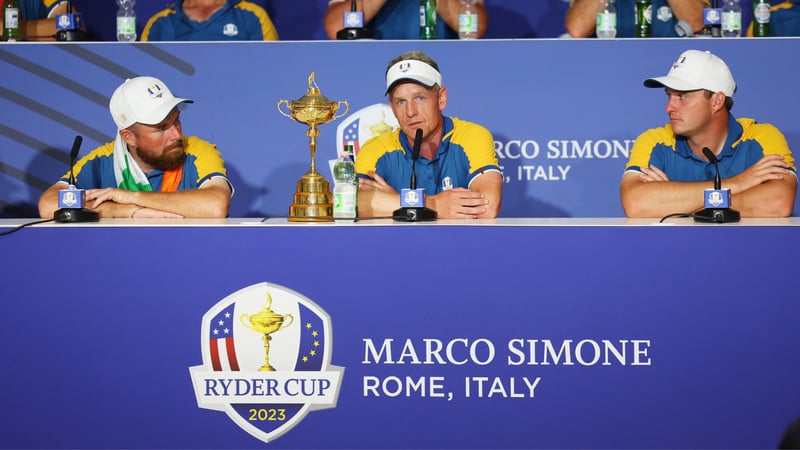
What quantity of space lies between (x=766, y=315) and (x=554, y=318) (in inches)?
21.0

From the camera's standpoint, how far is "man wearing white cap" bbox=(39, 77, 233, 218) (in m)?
3.54

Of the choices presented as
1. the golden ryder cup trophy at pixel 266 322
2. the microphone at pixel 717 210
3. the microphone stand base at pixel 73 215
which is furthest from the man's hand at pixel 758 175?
the microphone stand base at pixel 73 215

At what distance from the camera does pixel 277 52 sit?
4418mm

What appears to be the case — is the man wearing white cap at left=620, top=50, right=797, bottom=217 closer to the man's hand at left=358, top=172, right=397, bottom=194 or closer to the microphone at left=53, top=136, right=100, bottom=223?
the man's hand at left=358, top=172, right=397, bottom=194

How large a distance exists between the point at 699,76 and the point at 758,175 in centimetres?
44

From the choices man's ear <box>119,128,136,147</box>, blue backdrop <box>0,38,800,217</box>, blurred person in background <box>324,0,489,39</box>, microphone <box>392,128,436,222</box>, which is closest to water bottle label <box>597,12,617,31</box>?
blue backdrop <box>0,38,800,217</box>

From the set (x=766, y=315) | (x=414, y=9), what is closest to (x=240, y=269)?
(x=766, y=315)

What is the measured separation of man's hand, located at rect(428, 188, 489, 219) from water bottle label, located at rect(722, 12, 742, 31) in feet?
5.66

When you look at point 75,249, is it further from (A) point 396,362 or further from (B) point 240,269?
(A) point 396,362

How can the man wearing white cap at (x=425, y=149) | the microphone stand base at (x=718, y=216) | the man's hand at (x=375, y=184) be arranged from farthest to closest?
the man wearing white cap at (x=425, y=149) → the man's hand at (x=375, y=184) → the microphone stand base at (x=718, y=216)

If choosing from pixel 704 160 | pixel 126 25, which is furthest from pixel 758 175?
pixel 126 25

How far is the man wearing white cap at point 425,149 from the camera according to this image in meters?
3.82

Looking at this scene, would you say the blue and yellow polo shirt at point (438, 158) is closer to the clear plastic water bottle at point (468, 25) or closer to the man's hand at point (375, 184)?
the man's hand at point (375, 184)

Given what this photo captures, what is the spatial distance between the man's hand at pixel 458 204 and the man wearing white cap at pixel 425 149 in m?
0.16
